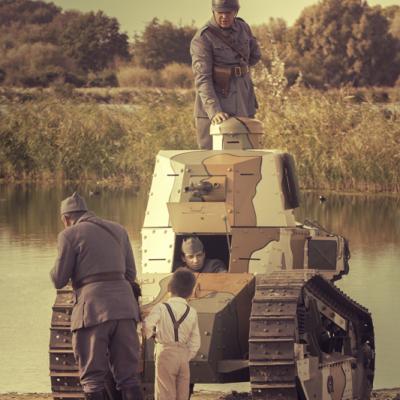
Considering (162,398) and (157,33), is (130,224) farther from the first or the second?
(157,33)

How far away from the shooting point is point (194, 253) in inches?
560

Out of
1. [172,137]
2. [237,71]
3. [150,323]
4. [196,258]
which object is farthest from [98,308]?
[172,137]

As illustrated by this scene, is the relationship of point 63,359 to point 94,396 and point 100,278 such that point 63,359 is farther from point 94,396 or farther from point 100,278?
point 100,278

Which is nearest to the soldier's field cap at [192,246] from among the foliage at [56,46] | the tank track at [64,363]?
the tank track at [64,363]

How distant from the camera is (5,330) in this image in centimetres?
1867

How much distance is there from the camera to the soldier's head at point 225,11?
16.2 meters

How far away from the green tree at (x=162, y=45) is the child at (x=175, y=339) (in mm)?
62143

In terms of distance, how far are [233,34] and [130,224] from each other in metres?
12.8

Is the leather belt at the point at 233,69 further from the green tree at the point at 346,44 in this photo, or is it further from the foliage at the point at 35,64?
the green tree at the point at 346,44

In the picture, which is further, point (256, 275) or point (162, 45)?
point (162, 45)

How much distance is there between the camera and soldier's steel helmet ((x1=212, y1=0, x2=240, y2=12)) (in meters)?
16.2

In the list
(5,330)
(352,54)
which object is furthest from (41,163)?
(352,54)

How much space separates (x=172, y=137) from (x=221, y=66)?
2000cm

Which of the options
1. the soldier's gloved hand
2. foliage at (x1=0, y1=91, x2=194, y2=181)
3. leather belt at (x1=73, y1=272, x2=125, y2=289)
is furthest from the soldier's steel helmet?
foliage at (x1=0, y1=91, x2=194, y2=181)
